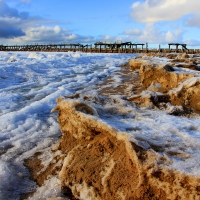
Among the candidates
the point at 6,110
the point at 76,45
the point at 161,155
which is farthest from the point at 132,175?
the point at 76,45

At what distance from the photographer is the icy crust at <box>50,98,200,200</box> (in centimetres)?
190

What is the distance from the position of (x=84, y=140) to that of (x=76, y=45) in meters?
62.3

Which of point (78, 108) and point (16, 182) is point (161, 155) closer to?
point (78, 108)

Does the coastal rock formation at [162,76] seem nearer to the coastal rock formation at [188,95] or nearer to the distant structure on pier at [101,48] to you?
the coastal rock formation at [188,95]

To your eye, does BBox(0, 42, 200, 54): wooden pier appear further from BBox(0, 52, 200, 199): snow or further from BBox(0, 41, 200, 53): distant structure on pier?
BBox(0, 52, 200, 199): snow

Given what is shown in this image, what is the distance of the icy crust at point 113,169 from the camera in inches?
74.7

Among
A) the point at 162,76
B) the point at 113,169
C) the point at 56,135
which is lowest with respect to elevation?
the point at 56,135

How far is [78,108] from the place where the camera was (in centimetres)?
312

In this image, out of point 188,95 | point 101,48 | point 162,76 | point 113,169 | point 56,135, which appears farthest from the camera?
point 101,48

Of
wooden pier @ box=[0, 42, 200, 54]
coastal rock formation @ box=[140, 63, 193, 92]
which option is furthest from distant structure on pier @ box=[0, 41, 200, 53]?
coastal rock formation @ box=[140, 63, 193, 92]

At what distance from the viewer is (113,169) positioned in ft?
7.38

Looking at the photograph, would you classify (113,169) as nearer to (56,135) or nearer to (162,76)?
(56,135)

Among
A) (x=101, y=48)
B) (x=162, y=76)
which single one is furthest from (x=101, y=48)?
(x=162, y=76)

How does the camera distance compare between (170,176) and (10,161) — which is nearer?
(170,176)
